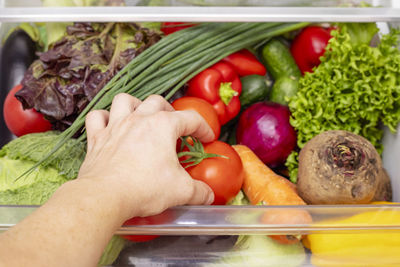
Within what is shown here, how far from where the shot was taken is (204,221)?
69 cm

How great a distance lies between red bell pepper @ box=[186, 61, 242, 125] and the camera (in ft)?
3.89

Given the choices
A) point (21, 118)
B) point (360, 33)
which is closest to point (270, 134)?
point (360, 33)

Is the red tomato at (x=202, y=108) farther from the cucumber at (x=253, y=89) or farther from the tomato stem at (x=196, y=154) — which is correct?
the cucumber at (x=253, y=89)

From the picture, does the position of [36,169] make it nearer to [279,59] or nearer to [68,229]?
[68,229]

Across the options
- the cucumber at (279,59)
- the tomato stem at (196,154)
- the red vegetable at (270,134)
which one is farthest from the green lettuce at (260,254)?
the cucumber at (279,59)

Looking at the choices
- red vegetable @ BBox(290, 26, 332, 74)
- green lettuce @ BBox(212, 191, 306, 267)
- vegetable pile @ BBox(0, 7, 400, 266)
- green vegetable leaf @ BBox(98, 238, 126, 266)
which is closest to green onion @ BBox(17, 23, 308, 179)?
vegetable pile @ BBox(0, 7, 400, 266)

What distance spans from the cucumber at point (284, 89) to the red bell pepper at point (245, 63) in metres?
0.11

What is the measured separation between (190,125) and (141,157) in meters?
0.18

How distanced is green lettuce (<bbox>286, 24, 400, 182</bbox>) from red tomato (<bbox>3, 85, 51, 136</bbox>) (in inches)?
34.1

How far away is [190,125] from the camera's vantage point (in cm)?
80

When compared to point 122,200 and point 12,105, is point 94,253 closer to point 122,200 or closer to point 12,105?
point 122,200

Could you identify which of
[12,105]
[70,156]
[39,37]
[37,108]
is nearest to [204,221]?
[70,156]

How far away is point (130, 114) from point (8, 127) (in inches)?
28.4

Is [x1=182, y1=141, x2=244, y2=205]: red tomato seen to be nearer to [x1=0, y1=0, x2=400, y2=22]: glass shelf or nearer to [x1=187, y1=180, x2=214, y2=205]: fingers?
[x1=187, y1=180, x2=214, y2=205]: fingers
